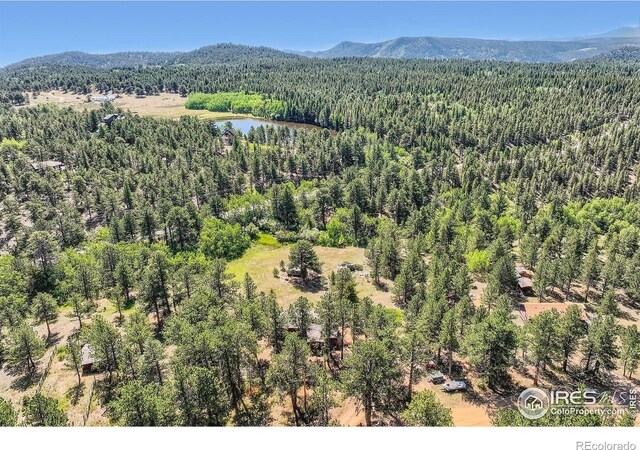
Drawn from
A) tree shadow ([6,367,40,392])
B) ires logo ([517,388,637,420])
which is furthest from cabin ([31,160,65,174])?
ires logo ([517,388,637,420])

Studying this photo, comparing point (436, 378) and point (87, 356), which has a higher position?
point (87, 356)

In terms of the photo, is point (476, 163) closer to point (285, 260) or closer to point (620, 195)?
point (620, 195)

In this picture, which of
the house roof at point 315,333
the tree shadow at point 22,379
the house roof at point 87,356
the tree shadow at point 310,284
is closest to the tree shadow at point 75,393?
the house roof at point 87,356

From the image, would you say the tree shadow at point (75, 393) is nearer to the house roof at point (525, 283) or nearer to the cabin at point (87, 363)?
the cabin at point (87, 363)

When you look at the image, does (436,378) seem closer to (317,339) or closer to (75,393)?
(317,339)

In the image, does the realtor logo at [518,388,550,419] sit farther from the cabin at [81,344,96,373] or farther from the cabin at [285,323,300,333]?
the cabin at [81,344,96,373]

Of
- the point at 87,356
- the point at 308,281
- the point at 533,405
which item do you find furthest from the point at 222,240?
the point at 533,405

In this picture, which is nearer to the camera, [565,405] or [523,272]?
[565,405]
